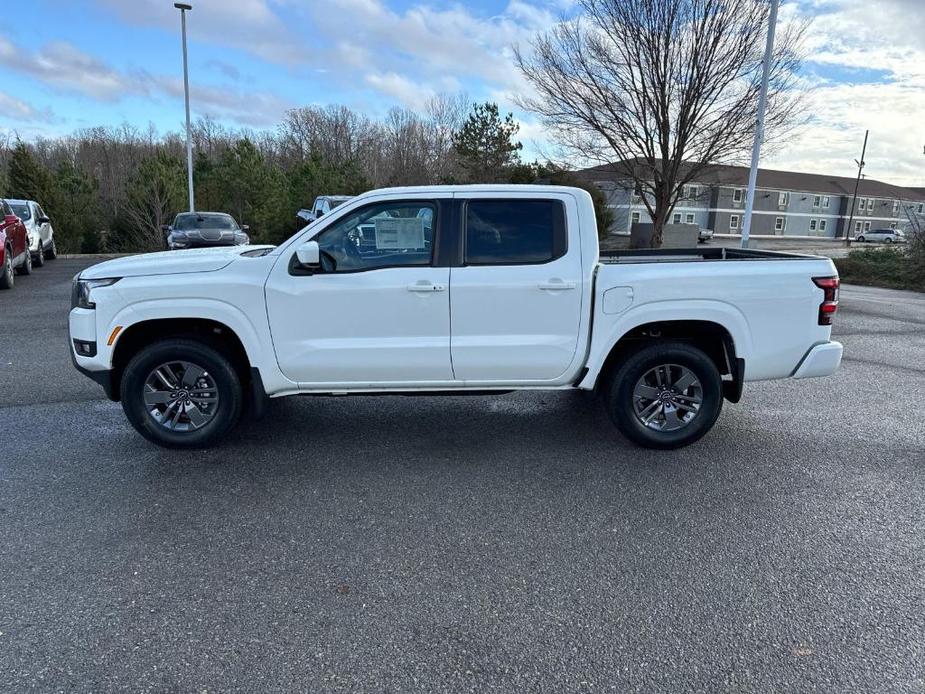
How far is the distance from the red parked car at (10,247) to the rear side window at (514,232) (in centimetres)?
1160

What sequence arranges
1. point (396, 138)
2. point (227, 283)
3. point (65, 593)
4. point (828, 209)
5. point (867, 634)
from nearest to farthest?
point (867, 634), point (65, 593), point (227, 283), point (396, 138), point (828, 209)

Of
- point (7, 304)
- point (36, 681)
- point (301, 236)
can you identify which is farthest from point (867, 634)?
point (7, 304)

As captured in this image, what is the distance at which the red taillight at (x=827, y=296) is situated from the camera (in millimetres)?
4645

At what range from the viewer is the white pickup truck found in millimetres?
4512

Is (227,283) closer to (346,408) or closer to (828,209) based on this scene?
(346,408)

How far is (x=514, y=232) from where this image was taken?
15.4ft

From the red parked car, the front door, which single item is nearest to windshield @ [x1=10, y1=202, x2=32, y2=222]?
the red parked car

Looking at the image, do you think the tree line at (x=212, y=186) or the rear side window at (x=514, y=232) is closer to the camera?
the rear side window at (x=514, y=232)

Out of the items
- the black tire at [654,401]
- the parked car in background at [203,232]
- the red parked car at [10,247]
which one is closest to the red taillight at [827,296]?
the black tire at [654,401]

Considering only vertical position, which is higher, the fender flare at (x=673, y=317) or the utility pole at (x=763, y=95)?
the utility pole at (x=763, y=95)

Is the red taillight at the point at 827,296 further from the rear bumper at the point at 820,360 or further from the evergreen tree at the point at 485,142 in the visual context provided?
the evergreen tree at the point at 485,142

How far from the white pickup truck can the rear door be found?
0.01 metres

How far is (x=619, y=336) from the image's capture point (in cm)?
464

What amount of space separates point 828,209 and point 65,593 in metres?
84.0
